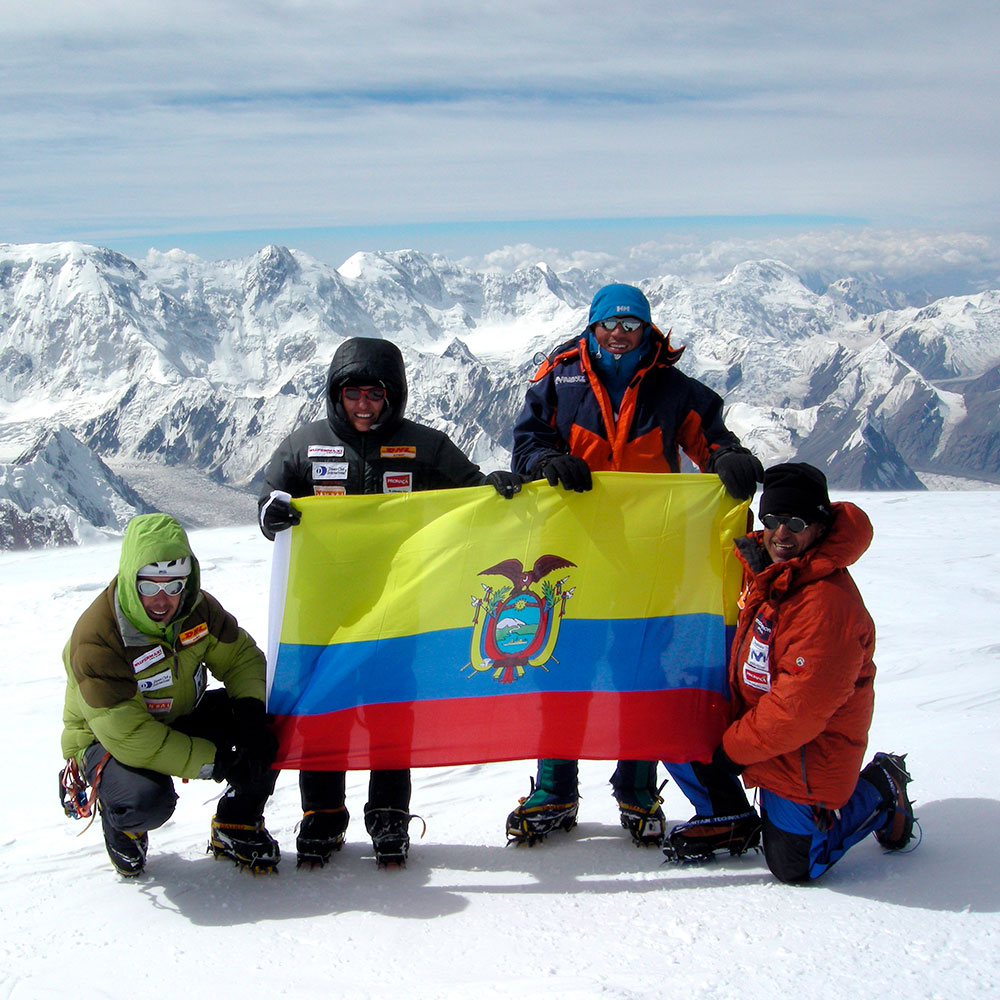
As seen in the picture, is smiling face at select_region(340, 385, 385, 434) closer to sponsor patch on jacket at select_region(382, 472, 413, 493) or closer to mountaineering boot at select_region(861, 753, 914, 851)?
sponsor patch on jacket at select_region(382, 472, 413, 493)

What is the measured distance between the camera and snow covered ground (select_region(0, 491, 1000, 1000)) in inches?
131

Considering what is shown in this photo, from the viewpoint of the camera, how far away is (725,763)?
442 cm

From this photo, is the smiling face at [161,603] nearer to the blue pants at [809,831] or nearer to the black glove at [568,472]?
the black glove at [568,472]

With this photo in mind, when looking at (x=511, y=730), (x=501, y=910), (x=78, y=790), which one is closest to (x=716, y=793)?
(x=511, y=730)

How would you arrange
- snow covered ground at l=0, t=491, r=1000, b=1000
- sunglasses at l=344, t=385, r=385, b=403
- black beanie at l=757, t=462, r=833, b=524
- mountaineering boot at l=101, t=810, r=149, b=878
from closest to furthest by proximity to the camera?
snow covered ground at l=0, t=491, r=1000, b=1000 < black beanie at l=757, t=462, r=833, b=524 < mountaineering boot at l=101, t=810, r=149, b=878 < sunglasses at l=344, t=385, r=385, b=403

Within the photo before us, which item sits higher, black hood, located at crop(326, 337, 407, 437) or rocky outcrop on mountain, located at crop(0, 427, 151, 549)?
black hood, located at crop(326, 337, 407, 437)

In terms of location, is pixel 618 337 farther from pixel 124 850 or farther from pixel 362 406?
pixel 124 850

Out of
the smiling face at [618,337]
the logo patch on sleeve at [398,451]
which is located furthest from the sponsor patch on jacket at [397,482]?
the smiling face at [618,337]

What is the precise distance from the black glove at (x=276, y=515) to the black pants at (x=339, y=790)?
4.26ft

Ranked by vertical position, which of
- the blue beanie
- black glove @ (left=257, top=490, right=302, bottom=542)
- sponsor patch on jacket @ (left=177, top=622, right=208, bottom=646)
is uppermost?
the blue beanie

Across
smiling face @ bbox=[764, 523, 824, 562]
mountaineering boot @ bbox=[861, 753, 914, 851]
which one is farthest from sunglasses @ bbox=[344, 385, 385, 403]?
mountaineering boot @ bbox=[861, 753, 914, 851]

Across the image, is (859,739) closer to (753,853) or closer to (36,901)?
(753,853)

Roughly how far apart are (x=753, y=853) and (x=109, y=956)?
3081 mm

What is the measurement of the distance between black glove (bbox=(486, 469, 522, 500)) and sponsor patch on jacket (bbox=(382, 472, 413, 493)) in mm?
504
